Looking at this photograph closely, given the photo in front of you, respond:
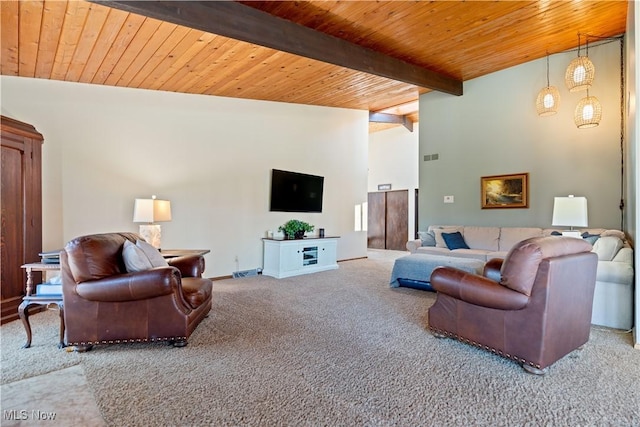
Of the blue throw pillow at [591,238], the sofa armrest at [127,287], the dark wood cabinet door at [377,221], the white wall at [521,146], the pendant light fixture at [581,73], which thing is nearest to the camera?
the sofa armrest at [127,287]

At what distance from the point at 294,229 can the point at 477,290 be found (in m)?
3.92

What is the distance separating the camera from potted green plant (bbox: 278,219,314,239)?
19.4ft

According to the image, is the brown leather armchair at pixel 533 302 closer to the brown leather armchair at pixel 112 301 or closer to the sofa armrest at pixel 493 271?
the sofa armrest at pixel 493 271

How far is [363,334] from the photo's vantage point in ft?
9.50

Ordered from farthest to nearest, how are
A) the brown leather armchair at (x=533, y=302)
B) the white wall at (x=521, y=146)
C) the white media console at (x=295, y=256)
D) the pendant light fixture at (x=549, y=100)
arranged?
1. the white media console at (x=295, y=256)
2. the white wall at (x=521, y=146)
3. the pendant light fixture at (x=549, y=100)
4. the brown leather armchair at (x=533, y=302)

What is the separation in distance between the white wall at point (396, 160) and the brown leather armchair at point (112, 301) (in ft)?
25.7

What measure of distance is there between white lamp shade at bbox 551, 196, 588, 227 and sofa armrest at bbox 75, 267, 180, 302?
4293mm

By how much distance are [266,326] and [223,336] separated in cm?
42

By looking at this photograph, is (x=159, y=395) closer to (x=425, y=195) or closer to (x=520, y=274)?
(x=520, y=274)

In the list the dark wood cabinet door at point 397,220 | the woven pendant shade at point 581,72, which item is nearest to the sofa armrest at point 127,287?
the woven pendant shade at point 581,72

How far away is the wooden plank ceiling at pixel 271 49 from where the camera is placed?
308 centimetres

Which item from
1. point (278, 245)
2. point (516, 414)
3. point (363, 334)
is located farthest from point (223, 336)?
point (278, 245)

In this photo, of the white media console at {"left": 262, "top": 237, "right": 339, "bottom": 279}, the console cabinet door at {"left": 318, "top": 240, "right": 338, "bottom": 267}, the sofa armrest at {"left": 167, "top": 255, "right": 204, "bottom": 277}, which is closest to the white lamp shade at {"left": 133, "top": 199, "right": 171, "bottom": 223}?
the sofa armrest at {"left": 167, "top": 255, "right": 204, "bottom": 277}

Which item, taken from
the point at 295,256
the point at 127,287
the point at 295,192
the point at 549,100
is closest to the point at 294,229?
the point at 295,256
